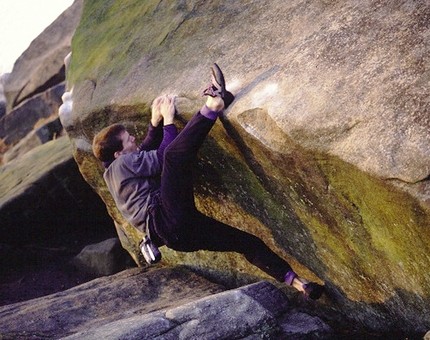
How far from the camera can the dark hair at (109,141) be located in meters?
4.69

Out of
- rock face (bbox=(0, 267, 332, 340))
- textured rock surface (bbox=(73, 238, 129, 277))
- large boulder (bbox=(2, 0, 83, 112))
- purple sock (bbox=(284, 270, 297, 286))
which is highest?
large boulder (bbox=(2, 0, 83, 112))

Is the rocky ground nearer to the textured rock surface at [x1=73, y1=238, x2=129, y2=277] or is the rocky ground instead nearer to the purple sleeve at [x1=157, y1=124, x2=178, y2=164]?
the textured rock surface at [x1=73, y1=238, x2=129, y2=277]

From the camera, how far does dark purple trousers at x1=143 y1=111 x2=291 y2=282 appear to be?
3941mm

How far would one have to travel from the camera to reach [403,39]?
10.6 feet

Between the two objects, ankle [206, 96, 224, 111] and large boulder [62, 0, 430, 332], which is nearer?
large boulder [62, 0, 430, 332]

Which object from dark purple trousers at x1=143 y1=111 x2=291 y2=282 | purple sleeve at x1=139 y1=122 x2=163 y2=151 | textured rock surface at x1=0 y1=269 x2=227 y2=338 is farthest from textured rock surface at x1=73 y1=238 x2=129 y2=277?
purple sleeve at x1=139 y1=122 x2=163 y2=151

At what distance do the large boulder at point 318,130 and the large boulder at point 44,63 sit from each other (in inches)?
367

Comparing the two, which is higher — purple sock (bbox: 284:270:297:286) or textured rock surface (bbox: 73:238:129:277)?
purple sock (bbox: 284:270:297:286)

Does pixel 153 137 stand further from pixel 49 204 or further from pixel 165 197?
pixel 49 204

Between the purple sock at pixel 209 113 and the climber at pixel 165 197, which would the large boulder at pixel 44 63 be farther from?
the purple sock at pixel 209 113

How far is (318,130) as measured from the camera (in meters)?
3.27

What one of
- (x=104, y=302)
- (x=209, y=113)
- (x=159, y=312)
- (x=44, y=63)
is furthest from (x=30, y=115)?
(x=159, y=312)

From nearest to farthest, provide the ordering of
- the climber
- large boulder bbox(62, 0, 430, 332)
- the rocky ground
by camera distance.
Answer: large boulder bbox(62, 0, 430, 332) < the climber < the rocky ground

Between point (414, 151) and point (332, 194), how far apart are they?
71 centimetres
